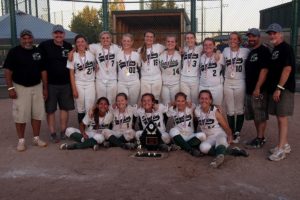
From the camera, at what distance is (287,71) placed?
4.68 meters

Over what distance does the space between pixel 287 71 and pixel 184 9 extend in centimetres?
878

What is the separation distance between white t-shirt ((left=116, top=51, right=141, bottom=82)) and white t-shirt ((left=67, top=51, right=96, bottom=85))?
1.41ft

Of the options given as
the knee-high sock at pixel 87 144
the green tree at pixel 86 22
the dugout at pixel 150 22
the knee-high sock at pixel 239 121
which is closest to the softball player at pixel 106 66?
the knee-high sock at pixel 87 144

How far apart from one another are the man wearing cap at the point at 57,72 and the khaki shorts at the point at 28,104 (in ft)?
0.91

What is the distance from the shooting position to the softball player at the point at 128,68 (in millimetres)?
5816

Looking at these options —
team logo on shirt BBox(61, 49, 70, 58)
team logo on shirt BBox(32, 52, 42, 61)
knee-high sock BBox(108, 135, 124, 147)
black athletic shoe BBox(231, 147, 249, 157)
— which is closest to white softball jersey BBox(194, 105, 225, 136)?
black athletic shoe BBox(231, 147, 249, 157)

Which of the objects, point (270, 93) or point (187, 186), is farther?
point (270, 93)

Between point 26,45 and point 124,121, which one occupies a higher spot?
point 26,45

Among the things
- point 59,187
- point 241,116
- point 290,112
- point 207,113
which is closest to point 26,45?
point 59,187

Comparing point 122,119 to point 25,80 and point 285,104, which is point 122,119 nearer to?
point 25,80

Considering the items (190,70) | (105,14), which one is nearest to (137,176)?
(190,70)

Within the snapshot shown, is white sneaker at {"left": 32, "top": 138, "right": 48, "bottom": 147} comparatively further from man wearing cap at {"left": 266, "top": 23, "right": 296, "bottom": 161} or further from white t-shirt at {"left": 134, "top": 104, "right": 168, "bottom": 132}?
man wearing cap at {"left": 266, "top": 23, "right": 296, "bottom": 161}

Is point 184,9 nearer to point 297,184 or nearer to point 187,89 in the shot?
point 187,89

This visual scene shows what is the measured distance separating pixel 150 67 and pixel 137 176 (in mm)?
2079
